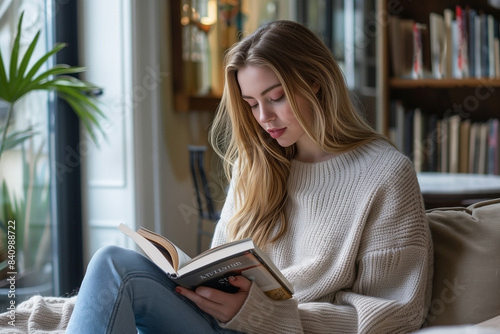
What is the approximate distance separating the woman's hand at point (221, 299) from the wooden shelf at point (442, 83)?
6.71ft

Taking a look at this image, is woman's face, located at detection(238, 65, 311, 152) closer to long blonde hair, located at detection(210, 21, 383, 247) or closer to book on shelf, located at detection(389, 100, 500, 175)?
long blonde hair, located at detection(210, 21, 383, 247)

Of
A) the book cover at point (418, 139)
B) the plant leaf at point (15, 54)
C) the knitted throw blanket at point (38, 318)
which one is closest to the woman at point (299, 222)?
the knitted throw blanket at point (38, 318)

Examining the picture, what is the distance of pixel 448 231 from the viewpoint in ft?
4.86

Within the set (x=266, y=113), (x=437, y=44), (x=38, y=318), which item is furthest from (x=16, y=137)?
(x=437, y=44)

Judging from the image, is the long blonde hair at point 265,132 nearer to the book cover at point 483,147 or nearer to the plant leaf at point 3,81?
the plant leaf at point 3,81

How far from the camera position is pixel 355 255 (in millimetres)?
1444

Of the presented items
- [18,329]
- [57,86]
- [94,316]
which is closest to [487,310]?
[94,316]

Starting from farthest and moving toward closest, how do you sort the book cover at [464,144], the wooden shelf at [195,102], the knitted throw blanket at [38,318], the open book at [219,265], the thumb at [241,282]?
the wooden shelf at [195,102]
the book cover at [464,144]
the knitted throw blanket at [38,318]
the thumb at [241,282]
the open book at [219,265]

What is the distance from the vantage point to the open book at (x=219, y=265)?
1185 millimetres

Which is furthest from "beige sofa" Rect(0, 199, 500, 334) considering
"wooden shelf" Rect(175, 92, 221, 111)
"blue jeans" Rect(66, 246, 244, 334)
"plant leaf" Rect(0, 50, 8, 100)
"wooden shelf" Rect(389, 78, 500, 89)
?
"wooden shelf" Rect(175, 92, 221, 111)

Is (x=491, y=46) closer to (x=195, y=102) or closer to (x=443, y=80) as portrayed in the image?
(x=443, y=80)

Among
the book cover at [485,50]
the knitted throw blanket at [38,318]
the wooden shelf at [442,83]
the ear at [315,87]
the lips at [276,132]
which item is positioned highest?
the book cover at [485,50]

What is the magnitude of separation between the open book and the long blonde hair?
12.1 inches

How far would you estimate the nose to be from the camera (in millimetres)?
1557
